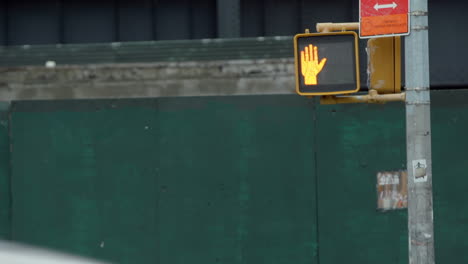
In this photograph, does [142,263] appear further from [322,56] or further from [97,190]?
[322,56]

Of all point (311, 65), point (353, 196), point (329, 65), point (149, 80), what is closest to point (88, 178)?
point (149, 80)

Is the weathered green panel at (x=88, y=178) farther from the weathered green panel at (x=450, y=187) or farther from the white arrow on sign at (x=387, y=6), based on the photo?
the white arrow on sign at (x=387, y=6)

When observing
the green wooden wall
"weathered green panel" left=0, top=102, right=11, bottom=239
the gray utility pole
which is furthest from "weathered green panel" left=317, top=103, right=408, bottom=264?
"weathered green panel" left=0, top=102, right=11, bottom=239

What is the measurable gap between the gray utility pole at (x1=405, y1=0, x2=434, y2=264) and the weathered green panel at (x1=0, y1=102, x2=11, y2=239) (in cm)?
614

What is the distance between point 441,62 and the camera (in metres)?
13.2

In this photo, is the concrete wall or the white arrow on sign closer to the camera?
the white arrow on sign

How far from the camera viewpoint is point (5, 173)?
1214cm

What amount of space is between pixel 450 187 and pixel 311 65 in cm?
434

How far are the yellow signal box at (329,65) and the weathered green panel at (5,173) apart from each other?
5342 mm

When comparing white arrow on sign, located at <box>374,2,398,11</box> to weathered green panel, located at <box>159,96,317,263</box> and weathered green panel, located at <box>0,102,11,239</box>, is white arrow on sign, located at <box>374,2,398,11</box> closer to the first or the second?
weathered green panel, located at <box>159,96,317,263</box>

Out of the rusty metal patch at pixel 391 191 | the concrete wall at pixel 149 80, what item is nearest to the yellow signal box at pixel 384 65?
the concrete wall at pixel 149 80

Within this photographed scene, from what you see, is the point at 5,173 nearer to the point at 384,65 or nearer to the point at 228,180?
the point at 228,180

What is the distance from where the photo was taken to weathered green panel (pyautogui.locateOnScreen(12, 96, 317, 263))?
1185 cm

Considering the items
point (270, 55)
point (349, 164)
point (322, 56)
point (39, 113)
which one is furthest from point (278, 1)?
point (322, 56)
